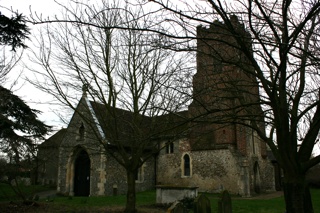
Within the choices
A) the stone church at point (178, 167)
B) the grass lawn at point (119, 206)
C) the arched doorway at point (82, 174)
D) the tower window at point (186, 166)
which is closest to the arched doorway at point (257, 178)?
the stone church at point (178, 167)

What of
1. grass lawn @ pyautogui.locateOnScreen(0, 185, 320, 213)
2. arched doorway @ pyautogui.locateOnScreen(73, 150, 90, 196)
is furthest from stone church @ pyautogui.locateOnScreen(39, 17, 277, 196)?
grass lawn @ pyautogui.locateOnScreen(0, 185, 320, 213)

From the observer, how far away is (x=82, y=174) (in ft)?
74.5

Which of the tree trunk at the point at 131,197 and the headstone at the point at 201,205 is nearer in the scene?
the headstone at the point at 201,205

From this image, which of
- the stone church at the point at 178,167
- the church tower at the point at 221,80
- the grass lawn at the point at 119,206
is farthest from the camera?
the stone church at the point at 178,167

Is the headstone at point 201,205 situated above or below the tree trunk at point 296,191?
below

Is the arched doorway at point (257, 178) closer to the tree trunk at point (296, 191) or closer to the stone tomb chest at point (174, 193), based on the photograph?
the stone tomb chest at point (174, 193)

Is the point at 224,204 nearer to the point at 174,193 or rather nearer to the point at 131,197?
the point at 131,197

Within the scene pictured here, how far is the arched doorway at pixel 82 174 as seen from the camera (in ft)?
73.0

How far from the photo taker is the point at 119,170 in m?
22.1

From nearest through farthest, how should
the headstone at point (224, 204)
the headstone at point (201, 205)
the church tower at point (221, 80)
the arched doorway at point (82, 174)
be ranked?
the church tower at point (221, 80)
the headstone at point (201, 205)
the headstone at point (224, 204)
the arched doorway at point (82, 174)

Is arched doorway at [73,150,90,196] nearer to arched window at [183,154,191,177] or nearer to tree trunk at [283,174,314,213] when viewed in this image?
arched window at [183,154,191,177]

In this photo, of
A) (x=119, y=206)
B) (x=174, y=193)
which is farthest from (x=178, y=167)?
(x=119, y=206)

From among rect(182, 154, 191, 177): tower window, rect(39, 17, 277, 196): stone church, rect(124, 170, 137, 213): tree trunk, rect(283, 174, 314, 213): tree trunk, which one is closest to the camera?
rect(283, 174, 314, 213): tree trunk

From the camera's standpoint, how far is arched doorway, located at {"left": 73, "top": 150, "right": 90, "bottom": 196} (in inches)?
877
